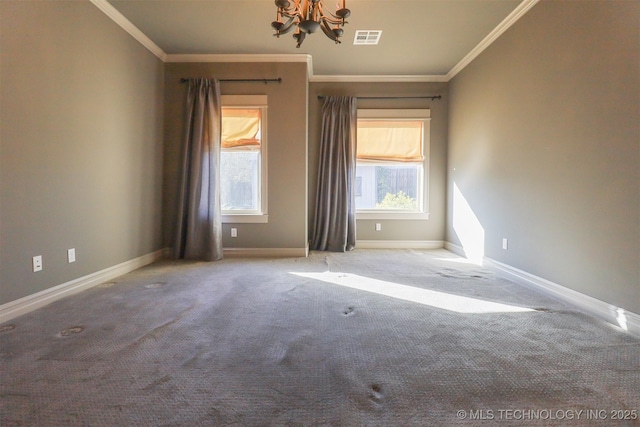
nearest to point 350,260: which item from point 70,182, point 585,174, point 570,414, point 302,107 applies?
point 302,107

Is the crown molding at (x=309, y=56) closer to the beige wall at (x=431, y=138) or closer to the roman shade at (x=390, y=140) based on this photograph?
the beige wall at (x=431, y=138)

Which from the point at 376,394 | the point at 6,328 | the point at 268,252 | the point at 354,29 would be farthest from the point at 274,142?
the point at 376,394

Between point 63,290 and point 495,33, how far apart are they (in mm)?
5152

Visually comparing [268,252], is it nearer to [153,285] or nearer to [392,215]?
[153,285]

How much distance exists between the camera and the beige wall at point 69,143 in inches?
79.4

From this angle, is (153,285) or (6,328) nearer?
(6,328)

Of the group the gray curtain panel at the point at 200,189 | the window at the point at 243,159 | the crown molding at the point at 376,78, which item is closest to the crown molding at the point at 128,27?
the gray curtain panel at the point at 200,189

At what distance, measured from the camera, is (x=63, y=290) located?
2.43 meters

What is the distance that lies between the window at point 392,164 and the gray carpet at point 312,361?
2.36m

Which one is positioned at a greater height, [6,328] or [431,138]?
[431,138]

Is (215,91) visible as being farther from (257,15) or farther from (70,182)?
(70,182)

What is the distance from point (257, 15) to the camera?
308 cm

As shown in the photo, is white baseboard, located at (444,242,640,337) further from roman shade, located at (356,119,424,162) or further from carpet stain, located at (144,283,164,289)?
carpet stain, located at (144,283,164,289)

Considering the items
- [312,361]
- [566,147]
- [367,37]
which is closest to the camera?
[312,361]
